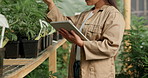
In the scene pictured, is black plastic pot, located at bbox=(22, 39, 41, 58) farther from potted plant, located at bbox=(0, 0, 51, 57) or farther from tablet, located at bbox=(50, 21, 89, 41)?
tablet, located at bbox=(50, 21, 89, 41)

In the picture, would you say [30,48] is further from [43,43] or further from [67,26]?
[43,43]

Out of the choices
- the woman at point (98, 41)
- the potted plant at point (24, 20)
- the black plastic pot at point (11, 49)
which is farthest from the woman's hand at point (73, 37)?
the black plastic pot at point (11, 49)

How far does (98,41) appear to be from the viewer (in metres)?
1.83

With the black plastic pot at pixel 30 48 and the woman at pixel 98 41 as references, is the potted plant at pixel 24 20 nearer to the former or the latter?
the black plastic pot at pixel 30 48

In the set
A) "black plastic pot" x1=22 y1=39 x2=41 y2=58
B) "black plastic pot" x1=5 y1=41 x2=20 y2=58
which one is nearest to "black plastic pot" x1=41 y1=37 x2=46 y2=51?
"black plastic pot" x1=22 y1=39 x2=41 y2=58

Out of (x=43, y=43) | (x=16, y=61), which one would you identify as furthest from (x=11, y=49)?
(x=43, y=43)

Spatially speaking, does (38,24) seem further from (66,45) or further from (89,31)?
(66,45)

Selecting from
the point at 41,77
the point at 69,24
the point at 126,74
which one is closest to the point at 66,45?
the point at 126,74

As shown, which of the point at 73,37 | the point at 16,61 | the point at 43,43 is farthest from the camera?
the point at 43,43

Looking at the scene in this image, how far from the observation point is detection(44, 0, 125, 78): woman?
1817 mm

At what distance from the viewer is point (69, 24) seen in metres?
1.66

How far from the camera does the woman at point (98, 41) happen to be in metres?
1.82

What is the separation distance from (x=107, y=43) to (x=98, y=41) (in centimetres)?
6

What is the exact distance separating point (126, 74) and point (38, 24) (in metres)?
2.22
